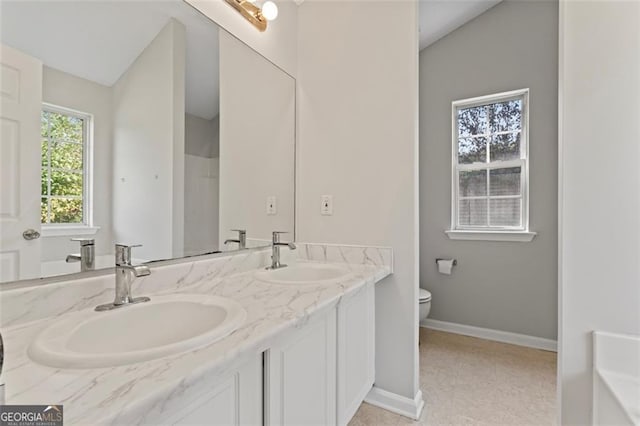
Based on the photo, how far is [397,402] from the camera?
5.34 feet

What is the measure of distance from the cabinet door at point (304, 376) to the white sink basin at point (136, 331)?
19 centimetres

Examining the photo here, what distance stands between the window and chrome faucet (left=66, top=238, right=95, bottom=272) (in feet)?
0.18

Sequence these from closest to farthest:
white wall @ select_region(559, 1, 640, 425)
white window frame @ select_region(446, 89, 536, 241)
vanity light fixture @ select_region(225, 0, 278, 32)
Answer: white wall @ select_region(559, 1, 640, 425)
vanity light fixture @ select_region(225, 0, 278, 32)
white window frame @ select_region(446, 89, 536, 241)

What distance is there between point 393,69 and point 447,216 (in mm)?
1606

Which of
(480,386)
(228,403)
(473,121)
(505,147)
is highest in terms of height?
(473,121)

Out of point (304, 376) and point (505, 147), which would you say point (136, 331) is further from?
point (505, 147)

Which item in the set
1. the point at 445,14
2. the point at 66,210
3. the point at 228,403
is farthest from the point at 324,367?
the point at 445,14

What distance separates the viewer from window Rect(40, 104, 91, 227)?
2.74 feet

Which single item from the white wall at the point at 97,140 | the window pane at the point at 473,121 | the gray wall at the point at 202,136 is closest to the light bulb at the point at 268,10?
the gray wall at the point at 202,136

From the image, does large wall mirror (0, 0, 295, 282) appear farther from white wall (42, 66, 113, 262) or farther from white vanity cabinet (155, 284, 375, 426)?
white vanity cabinet (155, 284, 375, 426)

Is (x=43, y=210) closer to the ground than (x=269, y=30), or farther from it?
closer to the ground

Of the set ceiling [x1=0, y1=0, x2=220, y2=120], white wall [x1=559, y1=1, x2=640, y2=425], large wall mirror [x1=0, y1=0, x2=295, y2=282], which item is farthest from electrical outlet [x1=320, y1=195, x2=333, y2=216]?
white wall [x1=559, y1=1, x2=640, y2=425]

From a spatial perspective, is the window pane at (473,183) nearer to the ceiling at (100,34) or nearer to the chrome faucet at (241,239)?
the chrome faucet at (241,239)

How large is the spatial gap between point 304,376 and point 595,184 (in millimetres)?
1214
